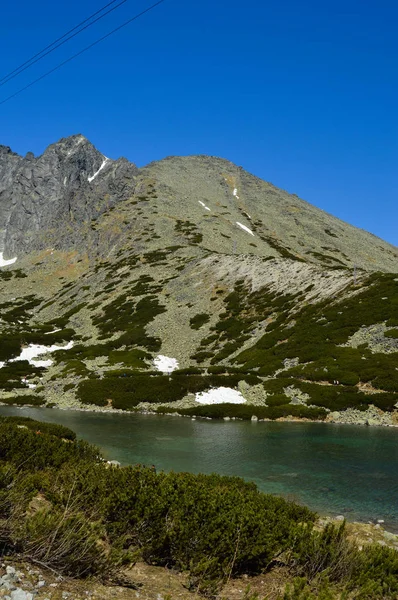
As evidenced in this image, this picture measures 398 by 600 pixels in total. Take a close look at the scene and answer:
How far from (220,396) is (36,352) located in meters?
40.2

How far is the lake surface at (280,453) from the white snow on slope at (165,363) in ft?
56.9

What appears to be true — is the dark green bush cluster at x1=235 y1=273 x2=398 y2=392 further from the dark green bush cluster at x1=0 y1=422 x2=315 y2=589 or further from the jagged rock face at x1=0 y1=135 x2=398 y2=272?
the jagged rock face at x1=0 y1=135 x2=398 y2=272

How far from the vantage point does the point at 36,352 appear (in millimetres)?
72375

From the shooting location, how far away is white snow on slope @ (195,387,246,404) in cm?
4603

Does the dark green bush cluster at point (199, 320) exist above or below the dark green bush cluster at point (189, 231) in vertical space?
below

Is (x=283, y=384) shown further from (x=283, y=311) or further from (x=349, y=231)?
(x=349, y=231)

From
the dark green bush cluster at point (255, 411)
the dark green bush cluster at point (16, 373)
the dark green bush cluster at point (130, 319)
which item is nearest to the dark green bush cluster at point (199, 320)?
the dark green bush cluster at point (130, 319)

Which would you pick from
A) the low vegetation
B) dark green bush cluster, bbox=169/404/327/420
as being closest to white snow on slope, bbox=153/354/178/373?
dark green bush cluster, bbox=169/404/327/420

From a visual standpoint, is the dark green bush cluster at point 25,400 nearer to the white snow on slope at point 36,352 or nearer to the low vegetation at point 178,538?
the white snow on slope at point 36,352

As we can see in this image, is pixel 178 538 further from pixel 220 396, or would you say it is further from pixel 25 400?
pixel 25 400

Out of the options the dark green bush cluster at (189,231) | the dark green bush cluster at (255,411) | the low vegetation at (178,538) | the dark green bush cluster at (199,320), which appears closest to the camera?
the low vegetation at (178,538)

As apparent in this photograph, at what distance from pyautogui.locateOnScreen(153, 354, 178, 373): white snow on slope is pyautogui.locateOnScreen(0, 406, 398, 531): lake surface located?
17354 mm

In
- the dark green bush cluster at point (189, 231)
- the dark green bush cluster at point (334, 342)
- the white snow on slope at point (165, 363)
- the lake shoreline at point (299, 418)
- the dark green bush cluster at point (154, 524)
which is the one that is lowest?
the lake shoreline at point (299, 418)

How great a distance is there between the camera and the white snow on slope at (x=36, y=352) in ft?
220
